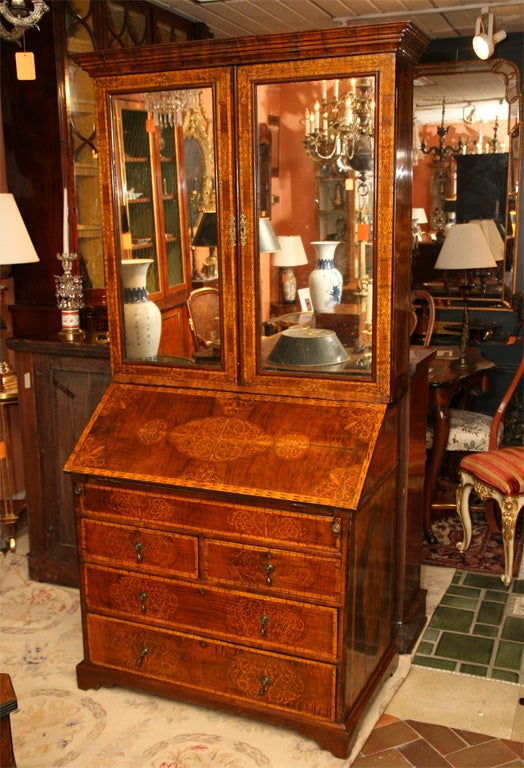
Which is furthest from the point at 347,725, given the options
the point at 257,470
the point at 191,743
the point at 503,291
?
the point at 503,291

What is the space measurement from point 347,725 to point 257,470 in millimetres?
798

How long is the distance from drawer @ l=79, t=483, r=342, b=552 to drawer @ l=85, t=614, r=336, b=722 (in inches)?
14.4

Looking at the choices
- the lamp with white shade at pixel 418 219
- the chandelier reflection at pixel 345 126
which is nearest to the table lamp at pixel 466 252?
the lamp with white shade at pixel 418 219

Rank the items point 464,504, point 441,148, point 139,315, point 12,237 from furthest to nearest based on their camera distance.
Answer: point 441,148 < point 464,504 < point 12,237 < point 139,315

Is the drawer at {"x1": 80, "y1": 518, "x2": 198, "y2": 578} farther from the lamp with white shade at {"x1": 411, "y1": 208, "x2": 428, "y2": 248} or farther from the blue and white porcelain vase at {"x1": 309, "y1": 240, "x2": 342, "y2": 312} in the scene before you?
the lamp with white shade at {"x1": 411, "y1": 208, "x2": 428, "y2": 248}

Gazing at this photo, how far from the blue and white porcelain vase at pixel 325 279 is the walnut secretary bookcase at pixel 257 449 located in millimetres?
32

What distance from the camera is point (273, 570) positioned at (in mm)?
2490

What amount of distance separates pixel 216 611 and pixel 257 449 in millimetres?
525

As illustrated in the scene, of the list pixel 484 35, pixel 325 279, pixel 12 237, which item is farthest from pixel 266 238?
pixel 484 35

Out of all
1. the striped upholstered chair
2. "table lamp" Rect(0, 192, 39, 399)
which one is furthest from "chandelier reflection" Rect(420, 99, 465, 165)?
"table lamp" Rect(0, 192, 39, 399)

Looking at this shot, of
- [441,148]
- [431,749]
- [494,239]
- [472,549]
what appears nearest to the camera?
[431,749]

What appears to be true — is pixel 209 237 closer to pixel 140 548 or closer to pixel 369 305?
pixel 369 305

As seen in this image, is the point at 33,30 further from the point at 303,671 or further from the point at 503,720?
the point at 503,720

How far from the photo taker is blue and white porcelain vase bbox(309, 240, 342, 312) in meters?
2.53
